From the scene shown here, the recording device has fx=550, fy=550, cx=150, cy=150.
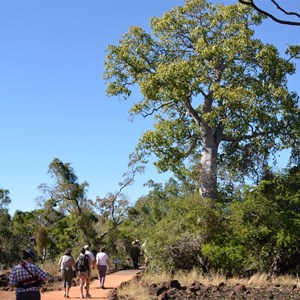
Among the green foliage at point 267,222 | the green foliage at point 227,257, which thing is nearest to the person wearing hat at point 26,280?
the green foliage at point 227,257

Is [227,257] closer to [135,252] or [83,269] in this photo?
[83,269]

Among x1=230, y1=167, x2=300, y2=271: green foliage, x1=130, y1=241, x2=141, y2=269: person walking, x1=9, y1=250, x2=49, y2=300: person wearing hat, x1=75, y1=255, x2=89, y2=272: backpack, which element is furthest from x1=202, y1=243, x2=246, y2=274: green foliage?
x1=9, y1=250, x2=49, y2=300: person wearing hat

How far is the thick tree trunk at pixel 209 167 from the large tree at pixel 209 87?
42 millimetres

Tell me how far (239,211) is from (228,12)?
9308mm

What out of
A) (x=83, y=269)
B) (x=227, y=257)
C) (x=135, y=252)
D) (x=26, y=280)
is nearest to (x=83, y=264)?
(x=83, y=269)

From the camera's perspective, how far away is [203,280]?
17969mm

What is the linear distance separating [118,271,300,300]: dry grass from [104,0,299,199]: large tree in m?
5.02

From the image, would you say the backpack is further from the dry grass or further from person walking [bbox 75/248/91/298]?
the dry grass

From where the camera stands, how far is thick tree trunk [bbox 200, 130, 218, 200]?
23.3 metres

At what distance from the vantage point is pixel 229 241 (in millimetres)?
20172

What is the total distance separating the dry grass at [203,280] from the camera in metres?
16.2

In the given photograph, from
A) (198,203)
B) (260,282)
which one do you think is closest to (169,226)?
(198,203)

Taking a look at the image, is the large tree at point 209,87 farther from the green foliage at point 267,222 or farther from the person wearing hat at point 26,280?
the person wearing hat at point 26,280

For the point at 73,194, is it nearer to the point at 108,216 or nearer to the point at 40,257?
the point at 108,216
